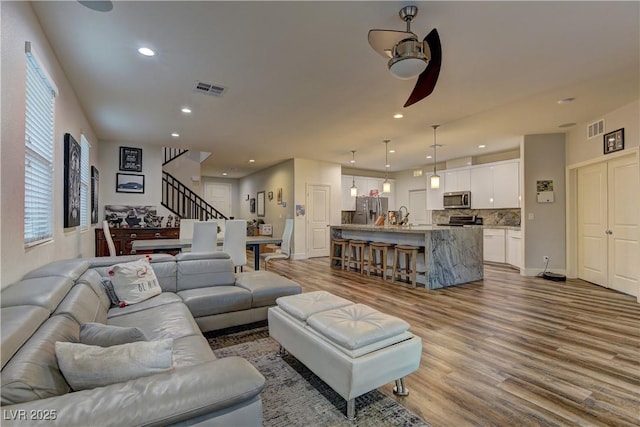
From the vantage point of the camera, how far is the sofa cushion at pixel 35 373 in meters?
0.86

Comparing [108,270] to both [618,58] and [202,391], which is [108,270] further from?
[618,58]

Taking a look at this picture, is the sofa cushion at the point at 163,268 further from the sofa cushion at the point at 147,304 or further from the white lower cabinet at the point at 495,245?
the white lower cabinet at the point at 495,245

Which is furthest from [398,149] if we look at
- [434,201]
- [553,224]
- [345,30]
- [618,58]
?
[345,30]

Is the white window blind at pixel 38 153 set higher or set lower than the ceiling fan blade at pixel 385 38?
lower

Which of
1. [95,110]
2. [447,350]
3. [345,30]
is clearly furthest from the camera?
[95,110]

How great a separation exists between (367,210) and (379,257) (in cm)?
342

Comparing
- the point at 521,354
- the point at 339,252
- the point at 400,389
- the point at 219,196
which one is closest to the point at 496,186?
the point at 339,252

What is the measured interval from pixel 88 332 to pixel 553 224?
692 cm

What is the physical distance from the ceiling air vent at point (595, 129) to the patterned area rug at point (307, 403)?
542 centimetres

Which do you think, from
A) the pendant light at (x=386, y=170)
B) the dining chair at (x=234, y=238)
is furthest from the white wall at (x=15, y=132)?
the pendant light at (x=386, y=170)

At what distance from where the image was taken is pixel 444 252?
16.1ft

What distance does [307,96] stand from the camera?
375 centimetres

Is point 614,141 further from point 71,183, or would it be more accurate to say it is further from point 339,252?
point 71,183

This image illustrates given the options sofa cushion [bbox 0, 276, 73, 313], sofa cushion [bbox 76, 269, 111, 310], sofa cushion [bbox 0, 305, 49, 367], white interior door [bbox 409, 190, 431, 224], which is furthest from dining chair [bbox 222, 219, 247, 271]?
white interior door [bbox 409, 190, 431, 224]
